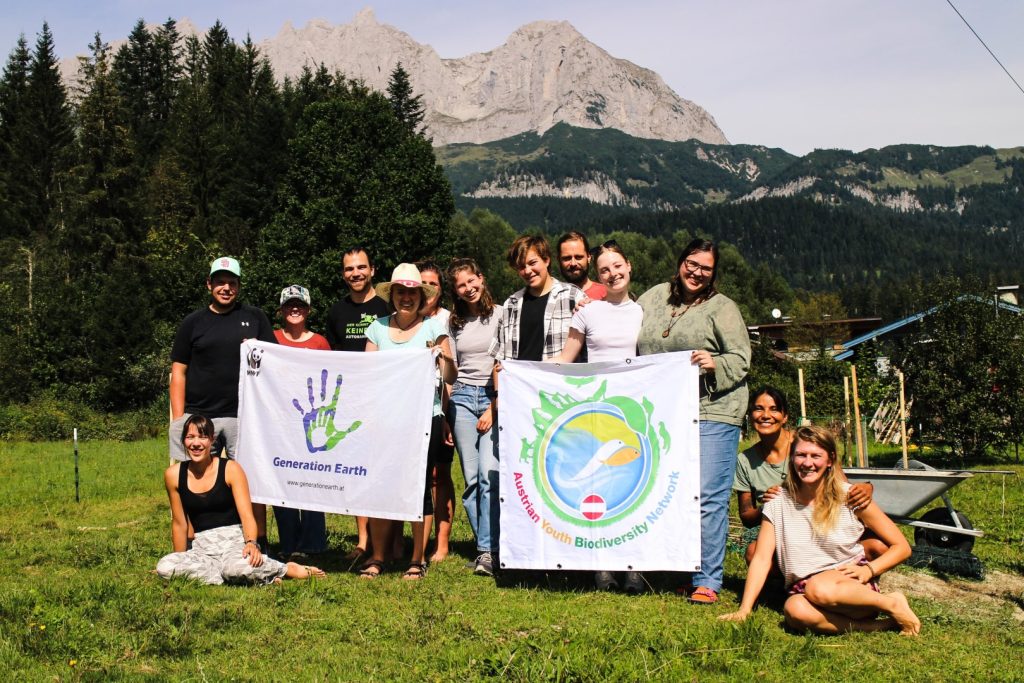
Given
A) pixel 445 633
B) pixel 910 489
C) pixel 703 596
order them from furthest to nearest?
pixel 910 489, pixel 703 596, pixel 445 633

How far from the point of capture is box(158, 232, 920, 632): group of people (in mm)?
6090

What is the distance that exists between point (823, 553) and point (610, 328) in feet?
7.26

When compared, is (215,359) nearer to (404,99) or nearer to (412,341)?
(412,341)

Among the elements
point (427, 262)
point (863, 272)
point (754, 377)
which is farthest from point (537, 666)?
point (863, 272)

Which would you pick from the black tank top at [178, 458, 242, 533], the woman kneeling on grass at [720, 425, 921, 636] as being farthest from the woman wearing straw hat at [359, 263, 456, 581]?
the woman kneeling on grass at [720, 425, 921, 636]

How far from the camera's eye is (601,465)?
688cm

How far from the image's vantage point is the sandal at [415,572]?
7.21 metres

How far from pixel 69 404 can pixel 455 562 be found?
30.0m

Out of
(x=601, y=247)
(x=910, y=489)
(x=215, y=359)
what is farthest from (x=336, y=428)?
(x=910, y=489)

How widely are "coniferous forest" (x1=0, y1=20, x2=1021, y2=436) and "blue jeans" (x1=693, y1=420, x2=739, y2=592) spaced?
28257 millimetres

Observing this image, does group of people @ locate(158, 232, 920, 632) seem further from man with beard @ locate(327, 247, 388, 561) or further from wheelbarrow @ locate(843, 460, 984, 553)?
wheelbarrow @ locate(843, 460, 984, 553)

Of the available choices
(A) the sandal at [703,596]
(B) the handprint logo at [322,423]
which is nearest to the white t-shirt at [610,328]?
(A) the sandal at [703,596]

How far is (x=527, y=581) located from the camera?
7.16m

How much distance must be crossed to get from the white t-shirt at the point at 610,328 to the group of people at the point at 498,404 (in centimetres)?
1
